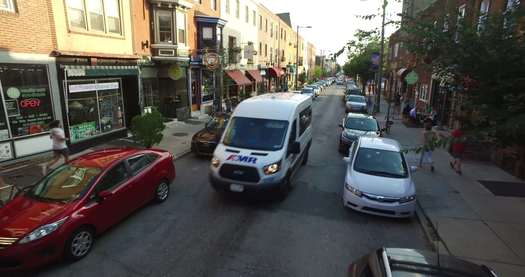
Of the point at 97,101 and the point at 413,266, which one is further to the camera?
the point at 97,101

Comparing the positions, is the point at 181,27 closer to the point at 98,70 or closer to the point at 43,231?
the point at 98,70

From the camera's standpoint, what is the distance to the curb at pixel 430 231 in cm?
656

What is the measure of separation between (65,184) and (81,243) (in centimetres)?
123

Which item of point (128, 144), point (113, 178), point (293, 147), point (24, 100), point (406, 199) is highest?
point (24, 100)

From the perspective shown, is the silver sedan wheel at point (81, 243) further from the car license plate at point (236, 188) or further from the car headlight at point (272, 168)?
the car headlight at point (272, 168)

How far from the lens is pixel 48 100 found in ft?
37.1

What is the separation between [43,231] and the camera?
5.10 m

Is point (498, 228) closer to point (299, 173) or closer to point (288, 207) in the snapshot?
point (288, 207)

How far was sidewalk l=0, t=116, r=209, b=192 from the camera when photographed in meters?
9.27

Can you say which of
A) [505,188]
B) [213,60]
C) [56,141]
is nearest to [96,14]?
[56,141]

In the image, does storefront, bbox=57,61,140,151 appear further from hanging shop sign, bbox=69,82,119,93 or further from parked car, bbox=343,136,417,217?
parked car, bbox=343,136,417,217

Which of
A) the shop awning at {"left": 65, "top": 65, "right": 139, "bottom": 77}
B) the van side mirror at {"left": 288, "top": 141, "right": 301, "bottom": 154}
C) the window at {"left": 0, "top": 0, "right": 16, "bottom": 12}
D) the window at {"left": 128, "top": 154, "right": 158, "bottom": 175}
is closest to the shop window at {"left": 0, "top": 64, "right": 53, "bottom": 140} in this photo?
the shop awning at {"left": 65, "top": 65, "right": 139, "bottom": 77}

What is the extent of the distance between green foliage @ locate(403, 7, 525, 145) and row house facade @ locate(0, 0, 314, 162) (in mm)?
11453

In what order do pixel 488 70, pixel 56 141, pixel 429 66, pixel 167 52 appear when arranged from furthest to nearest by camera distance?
pixel 167 52 < pixel 56 141 < pixel 429 66 < pixel 488 70
